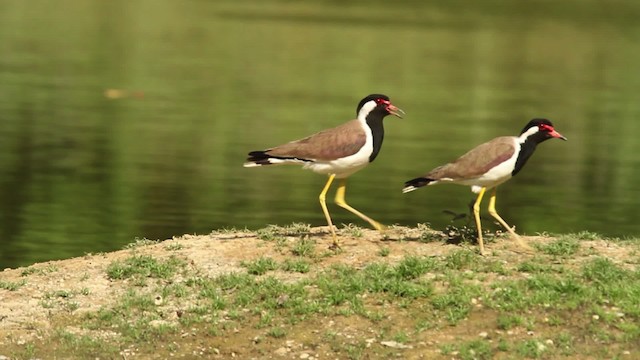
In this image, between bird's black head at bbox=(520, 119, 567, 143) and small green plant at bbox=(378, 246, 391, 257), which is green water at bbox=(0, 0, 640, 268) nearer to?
small green plant at bbox=(378, 246, 391, 257)

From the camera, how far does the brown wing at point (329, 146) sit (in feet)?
41.0

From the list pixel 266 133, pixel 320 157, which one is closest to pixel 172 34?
pixel 266 133

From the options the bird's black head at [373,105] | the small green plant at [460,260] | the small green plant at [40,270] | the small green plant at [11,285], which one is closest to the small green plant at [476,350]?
the small green plant at [460,260]

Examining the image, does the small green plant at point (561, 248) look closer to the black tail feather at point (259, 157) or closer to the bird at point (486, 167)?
the bird at point (486, 167)

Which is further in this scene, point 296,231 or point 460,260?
point 296,231

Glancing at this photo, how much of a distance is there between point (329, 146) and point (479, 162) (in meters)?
1.41

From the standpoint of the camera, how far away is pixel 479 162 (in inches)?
478

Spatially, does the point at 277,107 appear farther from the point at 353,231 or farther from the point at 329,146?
the point at 329,146

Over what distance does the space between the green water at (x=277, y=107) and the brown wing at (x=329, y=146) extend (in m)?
5.10

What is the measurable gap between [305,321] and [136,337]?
1.34m

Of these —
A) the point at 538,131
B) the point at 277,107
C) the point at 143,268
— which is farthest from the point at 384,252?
the point at 277,107

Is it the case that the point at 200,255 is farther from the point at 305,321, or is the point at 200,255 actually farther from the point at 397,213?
the point at 397,213

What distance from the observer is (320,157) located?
12.5 m

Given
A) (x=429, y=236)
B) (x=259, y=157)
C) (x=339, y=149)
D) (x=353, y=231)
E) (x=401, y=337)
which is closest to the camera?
(x=401, y=337)
